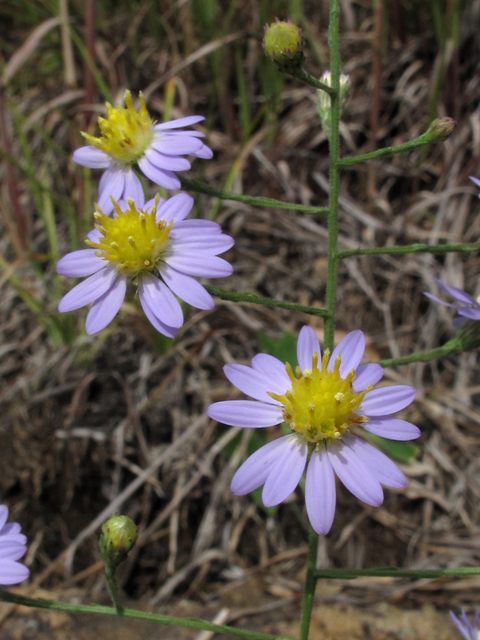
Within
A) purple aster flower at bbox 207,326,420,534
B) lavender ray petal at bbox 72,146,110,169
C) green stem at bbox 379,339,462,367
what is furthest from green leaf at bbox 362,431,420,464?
lavender ray petal at bbox 72,146,110,169

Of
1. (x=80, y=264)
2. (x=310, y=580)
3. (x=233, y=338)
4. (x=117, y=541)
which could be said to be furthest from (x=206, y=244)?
(x=233, y=338)

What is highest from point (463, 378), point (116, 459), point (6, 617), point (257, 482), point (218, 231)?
point (218, 231)

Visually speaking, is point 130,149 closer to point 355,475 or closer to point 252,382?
point 252,382

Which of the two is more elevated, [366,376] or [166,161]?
[166,161]

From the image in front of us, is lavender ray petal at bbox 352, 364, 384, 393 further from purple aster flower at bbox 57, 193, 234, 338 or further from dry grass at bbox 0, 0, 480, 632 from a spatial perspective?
dry grass at bbox 0, 0, 480, 632

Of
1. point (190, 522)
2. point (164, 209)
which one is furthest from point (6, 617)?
point (164, 209)

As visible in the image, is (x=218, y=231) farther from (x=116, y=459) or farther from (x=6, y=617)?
(x=6, y=617)

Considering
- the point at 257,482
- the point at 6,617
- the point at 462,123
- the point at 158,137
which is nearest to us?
the point at 257,482
